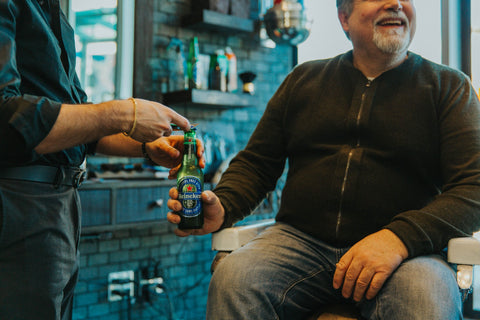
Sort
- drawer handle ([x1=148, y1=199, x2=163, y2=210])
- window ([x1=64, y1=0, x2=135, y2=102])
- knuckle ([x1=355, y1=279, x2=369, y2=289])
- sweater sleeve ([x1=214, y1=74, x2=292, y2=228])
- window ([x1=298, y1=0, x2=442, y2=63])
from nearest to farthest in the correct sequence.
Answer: knuckle ([x1=355, y1=279, x2=369, y2=289])
sweater sleeve ([x1=214, y1=74, x2=292, y2=228])
drawer handle ([x1=148, y1=199, x2=163, y2=210])
window ([x1=64, y1=0, x2=135, y2=102])
window ([x1=298, y1=0, x2=442, y2=63])

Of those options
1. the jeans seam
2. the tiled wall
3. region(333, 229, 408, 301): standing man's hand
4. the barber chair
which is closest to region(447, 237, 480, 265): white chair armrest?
the barber chair

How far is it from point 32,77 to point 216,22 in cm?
218

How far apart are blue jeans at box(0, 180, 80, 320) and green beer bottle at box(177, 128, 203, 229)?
1.08ft

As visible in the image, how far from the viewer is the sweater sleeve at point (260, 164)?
163 centimetres

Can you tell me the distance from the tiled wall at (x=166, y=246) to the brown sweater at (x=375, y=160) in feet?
4.28

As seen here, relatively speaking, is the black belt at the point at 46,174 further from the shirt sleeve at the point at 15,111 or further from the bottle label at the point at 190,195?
the bottle label at the point at 190,195

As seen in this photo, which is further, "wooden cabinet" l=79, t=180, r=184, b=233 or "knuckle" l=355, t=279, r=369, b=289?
"wooden cabinet" l=79, t=180, r=184, b=233

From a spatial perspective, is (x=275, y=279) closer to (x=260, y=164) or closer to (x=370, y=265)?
(x=370, y=265)

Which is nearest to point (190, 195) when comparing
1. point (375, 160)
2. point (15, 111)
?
point (15, 111)

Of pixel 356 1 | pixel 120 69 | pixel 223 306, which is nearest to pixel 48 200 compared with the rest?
pixel 223 306

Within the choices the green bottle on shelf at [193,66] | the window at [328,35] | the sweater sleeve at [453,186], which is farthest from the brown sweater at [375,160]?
the window at [328,35]

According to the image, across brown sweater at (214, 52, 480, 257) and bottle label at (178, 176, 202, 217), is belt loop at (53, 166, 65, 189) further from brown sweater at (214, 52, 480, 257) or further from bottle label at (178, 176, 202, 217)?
brown sweater at (214, 52, 480, 257)

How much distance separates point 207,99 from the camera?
10.2 ft

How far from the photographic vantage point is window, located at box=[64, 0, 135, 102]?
2.90m
